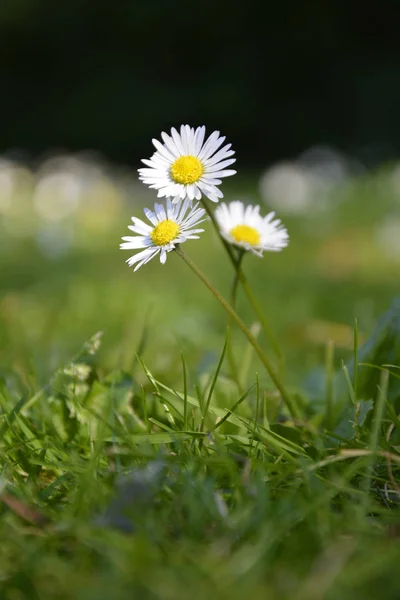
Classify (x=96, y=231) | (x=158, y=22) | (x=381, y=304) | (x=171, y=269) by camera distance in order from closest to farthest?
(x=381, y=304), (x=171, y=269), (x=96, y=231), (x=158, y=22)

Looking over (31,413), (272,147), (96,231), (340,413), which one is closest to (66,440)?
(31,413)

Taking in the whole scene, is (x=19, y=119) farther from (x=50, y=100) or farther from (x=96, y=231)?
(x=96, y=231)

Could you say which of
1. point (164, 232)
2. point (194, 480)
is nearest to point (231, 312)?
point (164, 232)

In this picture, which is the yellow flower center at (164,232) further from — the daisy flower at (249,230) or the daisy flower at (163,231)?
the daisy flower at (249,230)

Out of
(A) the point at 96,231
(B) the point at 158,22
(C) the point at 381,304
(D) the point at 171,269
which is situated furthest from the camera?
(B) the point at 158,22

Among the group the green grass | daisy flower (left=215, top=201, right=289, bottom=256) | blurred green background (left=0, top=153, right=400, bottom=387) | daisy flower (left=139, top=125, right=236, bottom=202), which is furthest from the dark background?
daisy flower (left=139, top=125, right=236, bottom=202)

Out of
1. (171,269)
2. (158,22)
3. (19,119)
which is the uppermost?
(158,22)

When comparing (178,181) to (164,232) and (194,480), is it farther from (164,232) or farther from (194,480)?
(194,480)
